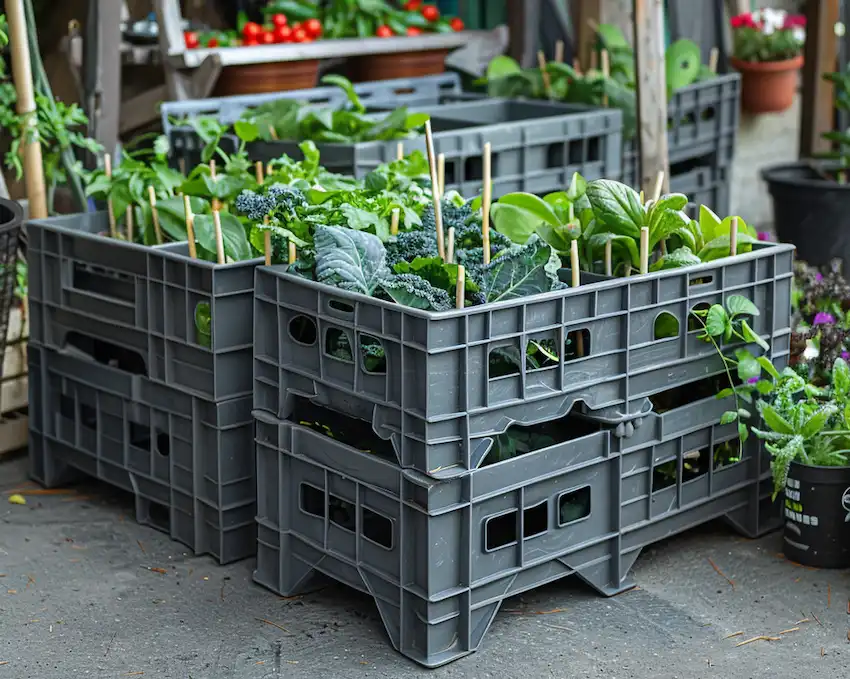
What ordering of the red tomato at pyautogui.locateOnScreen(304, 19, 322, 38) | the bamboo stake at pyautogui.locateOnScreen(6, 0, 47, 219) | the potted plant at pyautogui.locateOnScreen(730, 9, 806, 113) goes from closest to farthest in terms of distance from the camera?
the bamboo stake at pyautogui.locateOnScreen(6, 0, 47, 219) < the red tomato at pyautogui.locateOnScreen(304, 19, 322, 38) < the potted plant at pyautogui.locateOnScreen(730, 9, 806, 113)

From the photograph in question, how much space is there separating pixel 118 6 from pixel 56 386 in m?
1.83

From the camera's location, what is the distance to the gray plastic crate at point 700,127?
5.49 m

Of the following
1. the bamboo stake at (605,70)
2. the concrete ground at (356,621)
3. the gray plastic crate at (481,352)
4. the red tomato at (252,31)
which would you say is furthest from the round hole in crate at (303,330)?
Answer: the red tomato at (252,31)

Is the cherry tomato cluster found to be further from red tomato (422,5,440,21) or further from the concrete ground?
the concrete ground

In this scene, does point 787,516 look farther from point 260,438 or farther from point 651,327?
point 260,438

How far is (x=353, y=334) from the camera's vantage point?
311 centimetres

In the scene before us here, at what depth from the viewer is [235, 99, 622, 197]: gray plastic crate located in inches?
171

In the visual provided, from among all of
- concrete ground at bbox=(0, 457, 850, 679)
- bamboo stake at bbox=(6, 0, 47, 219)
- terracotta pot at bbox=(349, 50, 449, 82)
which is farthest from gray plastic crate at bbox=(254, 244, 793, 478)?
terracotta pot at bbox=(349, 50, 449, 82)

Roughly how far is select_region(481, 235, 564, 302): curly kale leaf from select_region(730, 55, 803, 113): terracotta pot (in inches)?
185

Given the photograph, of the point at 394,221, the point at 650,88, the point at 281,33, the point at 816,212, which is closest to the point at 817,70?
the point at 816,212

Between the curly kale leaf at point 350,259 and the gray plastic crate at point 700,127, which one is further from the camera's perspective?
the gray plastic crate at point 700,127

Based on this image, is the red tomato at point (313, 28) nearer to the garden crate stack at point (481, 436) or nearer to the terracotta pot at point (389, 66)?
the terracotta pot at point (389, 66)

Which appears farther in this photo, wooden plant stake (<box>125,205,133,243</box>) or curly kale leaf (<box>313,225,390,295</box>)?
wooden plant stake (<box>125,205,133,243</box>)

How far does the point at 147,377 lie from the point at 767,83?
192 inches
